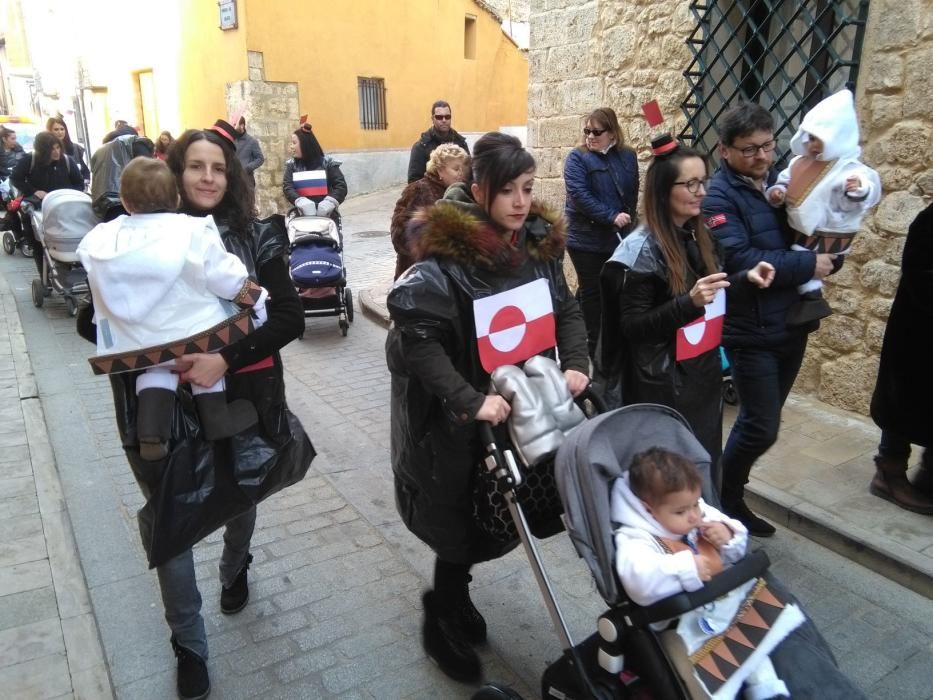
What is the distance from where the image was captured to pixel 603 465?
2043 millimetres

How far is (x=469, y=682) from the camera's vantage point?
9.00ft

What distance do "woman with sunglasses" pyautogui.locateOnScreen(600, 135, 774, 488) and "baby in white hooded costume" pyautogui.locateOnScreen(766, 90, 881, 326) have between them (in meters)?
0.39

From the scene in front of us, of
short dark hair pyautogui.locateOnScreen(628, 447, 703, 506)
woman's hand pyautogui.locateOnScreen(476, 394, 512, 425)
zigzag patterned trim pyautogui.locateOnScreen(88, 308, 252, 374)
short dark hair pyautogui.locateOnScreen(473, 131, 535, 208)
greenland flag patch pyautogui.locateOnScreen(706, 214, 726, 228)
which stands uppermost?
short dark hair pyautogui.locateOnScreen(473, 131, 535, 208)

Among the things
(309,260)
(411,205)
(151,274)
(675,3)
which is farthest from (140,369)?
(675,3)

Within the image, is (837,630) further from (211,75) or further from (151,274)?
(211,75)

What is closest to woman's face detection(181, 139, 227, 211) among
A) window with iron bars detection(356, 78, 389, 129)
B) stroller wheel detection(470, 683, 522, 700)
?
stroller wheel detection(470, 683, 522, 700)

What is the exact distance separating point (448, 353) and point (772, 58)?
176 inches

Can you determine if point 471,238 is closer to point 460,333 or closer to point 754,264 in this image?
point 460,333

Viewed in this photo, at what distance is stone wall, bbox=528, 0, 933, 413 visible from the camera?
453 cm

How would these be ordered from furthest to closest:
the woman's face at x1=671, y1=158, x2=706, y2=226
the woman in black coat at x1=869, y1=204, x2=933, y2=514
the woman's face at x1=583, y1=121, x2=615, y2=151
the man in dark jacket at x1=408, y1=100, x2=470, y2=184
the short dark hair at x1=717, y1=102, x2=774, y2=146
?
the man in dark jacket at x1=408, y1=100, x2=470, y2=184 < the woman's face at x1=583, y1=121, x2=615, y2=151 < the woman in black coat at x1=869, y1=204, x2=933, y2=514 < the short dark hair at x1=717, y1=102, x2=774, y2=146 < the woman's face at x1=671, y1=158, x2=706, y2=226

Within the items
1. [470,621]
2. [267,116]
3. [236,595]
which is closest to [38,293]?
[236,595]

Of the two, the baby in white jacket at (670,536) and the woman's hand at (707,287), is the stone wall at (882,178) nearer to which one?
the woman's hand at (707,287)

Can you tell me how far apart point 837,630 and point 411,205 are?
3357mm

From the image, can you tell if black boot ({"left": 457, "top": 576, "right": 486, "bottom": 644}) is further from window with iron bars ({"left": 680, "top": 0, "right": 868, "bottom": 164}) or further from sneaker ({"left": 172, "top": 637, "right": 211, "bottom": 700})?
window with iron bars ({"left": 680, "top": 0, "right": 868, "bottom": 164})
